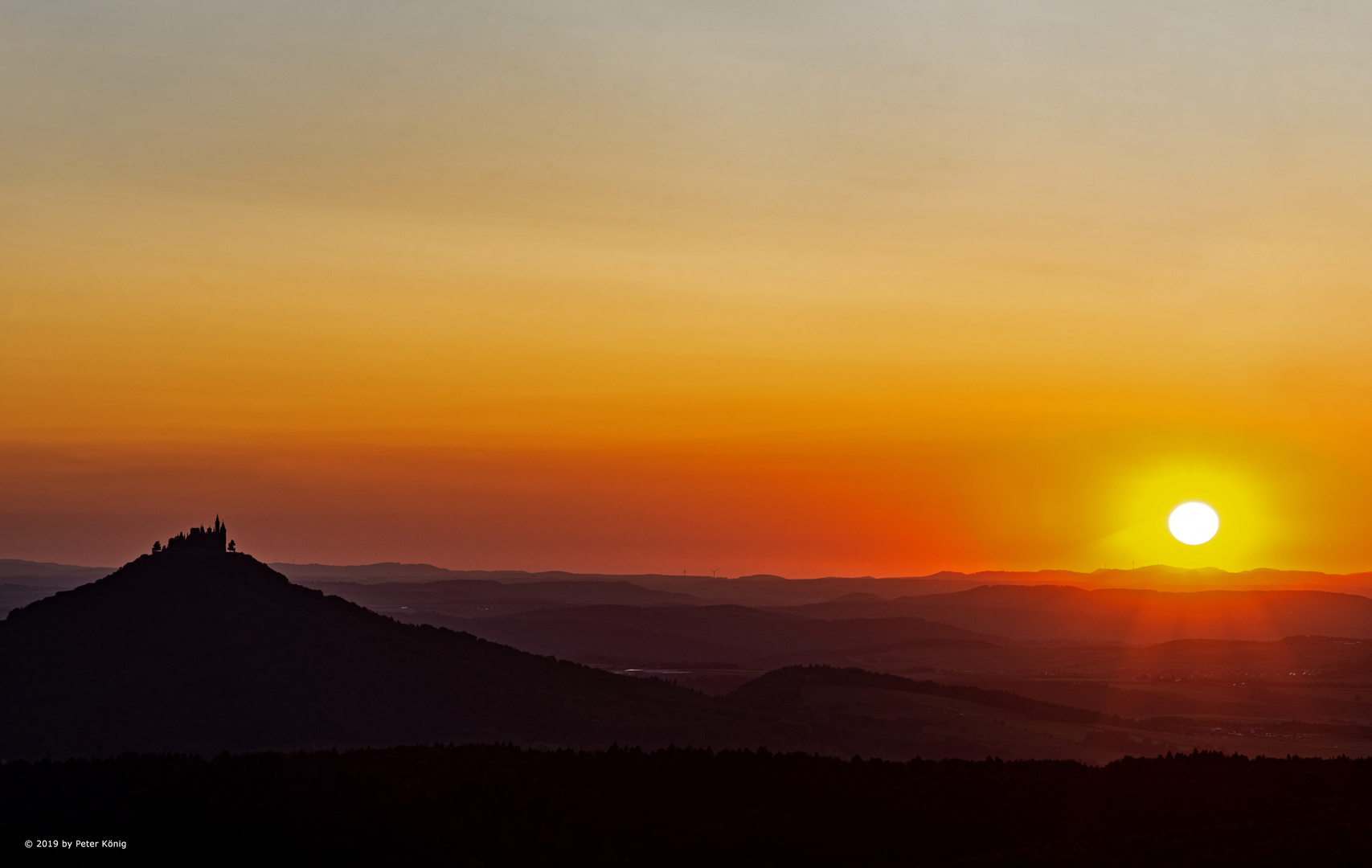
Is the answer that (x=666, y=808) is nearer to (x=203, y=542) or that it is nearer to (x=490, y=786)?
(x=490, y=786)

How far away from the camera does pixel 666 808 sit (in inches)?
2699

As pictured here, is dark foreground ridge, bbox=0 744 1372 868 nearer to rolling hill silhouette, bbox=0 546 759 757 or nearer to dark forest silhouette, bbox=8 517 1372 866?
dark forest silhouette, bbox=8 517 1372 866

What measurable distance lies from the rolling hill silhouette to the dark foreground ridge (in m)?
35.0

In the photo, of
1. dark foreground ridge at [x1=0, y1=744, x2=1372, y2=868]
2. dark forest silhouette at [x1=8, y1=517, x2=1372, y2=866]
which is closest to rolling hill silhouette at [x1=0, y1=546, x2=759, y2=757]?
dark forest silhouette at [x1=8, y1=517, x2=1372, y2=866]

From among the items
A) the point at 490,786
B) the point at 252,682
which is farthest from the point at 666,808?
the point at 252,682

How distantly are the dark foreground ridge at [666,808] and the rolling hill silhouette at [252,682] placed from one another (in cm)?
3496

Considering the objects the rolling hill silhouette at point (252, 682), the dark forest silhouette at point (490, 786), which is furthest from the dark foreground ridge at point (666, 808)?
the rolling hill silhouette at point (252, 682)

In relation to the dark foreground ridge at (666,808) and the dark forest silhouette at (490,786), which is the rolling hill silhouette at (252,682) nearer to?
the dark forest silhouette at (490,786)

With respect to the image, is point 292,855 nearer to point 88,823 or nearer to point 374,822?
point 374,822

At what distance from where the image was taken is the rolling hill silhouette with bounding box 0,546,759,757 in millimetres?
107500

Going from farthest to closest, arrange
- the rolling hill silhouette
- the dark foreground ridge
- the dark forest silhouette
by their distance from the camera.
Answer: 1. the rolling hill silhouette
2. the dark forest silhouette
3. the dark foreground ridge

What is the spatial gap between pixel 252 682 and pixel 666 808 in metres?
53.2

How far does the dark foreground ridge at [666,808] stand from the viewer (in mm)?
60500

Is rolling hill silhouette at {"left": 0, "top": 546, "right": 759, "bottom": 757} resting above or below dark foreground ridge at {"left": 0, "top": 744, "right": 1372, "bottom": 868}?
above
